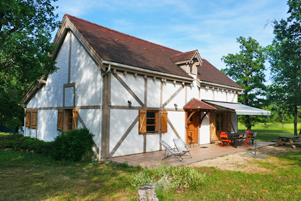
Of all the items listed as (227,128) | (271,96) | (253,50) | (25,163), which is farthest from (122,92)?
(253,50)

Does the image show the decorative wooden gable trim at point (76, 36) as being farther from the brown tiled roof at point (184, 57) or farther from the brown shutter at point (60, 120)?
the brown tiled roof at point (184, 57)

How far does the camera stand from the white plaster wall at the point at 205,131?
45.1 ft

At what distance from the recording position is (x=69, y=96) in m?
11.3

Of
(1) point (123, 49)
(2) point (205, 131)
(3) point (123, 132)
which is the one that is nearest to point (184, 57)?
(1) point (123, 49)

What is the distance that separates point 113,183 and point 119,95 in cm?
439

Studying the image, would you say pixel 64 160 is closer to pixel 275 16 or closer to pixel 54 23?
pixel 54 23

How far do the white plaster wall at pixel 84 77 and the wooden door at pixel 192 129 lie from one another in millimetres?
5985

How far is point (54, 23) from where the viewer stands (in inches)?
427

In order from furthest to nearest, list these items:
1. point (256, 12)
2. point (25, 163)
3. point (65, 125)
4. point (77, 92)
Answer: point (65, 125) → point (77, 92) → point (256, 12) → point (25, 163)

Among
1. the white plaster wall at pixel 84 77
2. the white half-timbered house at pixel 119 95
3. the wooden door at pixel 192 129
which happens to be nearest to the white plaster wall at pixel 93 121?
the white half-timbered house at pixel 119 95

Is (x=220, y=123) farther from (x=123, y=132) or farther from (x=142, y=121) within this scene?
(x=123, y=132)

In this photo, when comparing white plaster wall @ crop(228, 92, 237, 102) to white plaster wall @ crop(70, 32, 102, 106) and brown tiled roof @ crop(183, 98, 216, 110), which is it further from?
white plaster wall @ crop(70, 32, 102, 106)

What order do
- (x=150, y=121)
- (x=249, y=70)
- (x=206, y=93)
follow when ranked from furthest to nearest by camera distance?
(x=249, y=70) → (x=206, y=93) → (x=150, y=121)

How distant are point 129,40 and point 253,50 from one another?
53.6 feet
